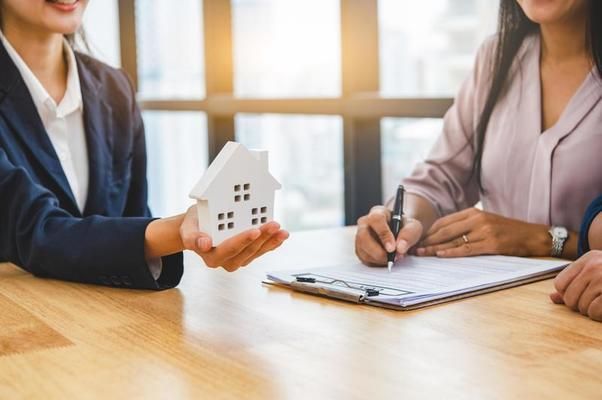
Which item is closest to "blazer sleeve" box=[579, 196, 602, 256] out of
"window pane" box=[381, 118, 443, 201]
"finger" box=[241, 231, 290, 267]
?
"finger" box=[241, 231, 290, 267]

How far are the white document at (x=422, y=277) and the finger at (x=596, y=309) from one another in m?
0.19

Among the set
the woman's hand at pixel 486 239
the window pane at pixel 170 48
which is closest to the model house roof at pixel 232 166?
the woman's hand at pixel 486 239

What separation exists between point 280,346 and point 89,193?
0.94m

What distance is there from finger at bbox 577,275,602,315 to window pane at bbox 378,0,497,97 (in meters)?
1.48

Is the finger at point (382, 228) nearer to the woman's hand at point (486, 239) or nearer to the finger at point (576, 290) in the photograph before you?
the woman's hand at point (486, 239)

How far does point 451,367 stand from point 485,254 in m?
0.62

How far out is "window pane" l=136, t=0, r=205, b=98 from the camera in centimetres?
405

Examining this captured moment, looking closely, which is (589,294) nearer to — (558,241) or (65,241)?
(558,241)

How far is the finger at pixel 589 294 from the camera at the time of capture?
1100 millimetres

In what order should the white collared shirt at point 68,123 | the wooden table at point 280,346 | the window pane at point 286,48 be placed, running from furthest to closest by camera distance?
the window pane at point 286,48, the white collared shirt at point 68,123, the wooden table at point 280,346

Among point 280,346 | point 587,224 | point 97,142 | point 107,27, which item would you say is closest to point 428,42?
point 97,142

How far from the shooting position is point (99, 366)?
95cm

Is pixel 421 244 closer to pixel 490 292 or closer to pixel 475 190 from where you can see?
pixel 490 292

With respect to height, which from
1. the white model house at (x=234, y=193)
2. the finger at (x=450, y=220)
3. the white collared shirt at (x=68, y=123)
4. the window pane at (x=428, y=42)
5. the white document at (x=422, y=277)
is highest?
the window pane at (x=428, y=42)
